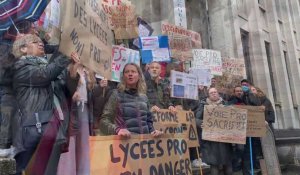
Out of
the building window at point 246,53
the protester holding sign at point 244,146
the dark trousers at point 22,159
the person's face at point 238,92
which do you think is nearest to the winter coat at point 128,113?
the dark trousers at point 22,159

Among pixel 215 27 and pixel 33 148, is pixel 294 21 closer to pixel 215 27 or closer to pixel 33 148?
pixel 215 27

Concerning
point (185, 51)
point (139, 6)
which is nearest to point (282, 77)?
point (139, 6)

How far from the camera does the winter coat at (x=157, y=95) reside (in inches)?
219

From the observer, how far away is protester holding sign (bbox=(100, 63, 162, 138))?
3990 mm

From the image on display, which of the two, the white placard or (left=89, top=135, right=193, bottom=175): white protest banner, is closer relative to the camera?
(left=89, top=135, right=193, bottom=175): white protest banner

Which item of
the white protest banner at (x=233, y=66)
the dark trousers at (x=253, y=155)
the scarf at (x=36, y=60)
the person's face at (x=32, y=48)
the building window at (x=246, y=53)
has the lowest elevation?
the dark trousers at (x=253, y=155)

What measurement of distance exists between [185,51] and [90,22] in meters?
4.35

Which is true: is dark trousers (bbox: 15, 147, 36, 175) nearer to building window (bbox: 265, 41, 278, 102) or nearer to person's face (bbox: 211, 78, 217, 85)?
person's face (bbox: 211, 78, 217, 85)

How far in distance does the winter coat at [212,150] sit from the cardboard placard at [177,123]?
0.63m

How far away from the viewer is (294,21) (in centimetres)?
2330

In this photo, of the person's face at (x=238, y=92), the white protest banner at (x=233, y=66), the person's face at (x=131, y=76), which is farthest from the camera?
the white protest banner at (x=233, y=66)

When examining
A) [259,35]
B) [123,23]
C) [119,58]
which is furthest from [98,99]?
[259,35]

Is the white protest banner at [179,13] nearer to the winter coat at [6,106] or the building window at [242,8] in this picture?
the building window at [242,8]

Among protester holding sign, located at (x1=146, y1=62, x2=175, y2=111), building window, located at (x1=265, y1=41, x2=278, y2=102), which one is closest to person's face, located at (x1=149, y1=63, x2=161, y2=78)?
protester holding sign, located at (x1=146, y1=62, x2=175, y2=111)
